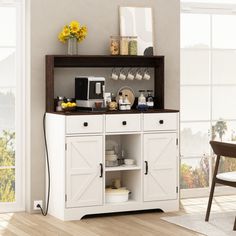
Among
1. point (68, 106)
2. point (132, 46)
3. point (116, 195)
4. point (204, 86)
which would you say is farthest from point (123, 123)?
point (204, 86)

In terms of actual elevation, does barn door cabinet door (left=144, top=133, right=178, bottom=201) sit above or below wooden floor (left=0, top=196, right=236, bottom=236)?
above

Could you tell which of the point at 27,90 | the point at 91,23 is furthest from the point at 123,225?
the point at 91,23

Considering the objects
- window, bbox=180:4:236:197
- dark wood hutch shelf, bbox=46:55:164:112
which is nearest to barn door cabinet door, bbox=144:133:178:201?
dark wood hutch shelf, bbox=46:55:164:112

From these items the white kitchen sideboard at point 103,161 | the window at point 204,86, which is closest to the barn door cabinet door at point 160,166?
the white kitchen sideboard at point 103,161

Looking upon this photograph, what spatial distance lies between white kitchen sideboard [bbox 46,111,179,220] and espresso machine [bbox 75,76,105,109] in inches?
8.5

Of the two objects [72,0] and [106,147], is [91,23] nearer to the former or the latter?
[72,0]

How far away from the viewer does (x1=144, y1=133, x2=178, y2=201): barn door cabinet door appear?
6.10 metres

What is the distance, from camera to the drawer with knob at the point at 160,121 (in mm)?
6074

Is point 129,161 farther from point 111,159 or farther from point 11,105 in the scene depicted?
point 11,105

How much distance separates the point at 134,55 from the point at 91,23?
0.50 m

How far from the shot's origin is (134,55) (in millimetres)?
6270

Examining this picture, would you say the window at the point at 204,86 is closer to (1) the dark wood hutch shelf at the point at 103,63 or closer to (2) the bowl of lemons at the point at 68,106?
(1) the dark wood hutch shelf at the point at 103,63

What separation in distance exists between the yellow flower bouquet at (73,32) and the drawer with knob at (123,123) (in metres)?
0.78

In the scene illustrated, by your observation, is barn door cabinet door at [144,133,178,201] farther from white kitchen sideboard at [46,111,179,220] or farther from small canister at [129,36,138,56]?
small canister at [129,36,138,56]
